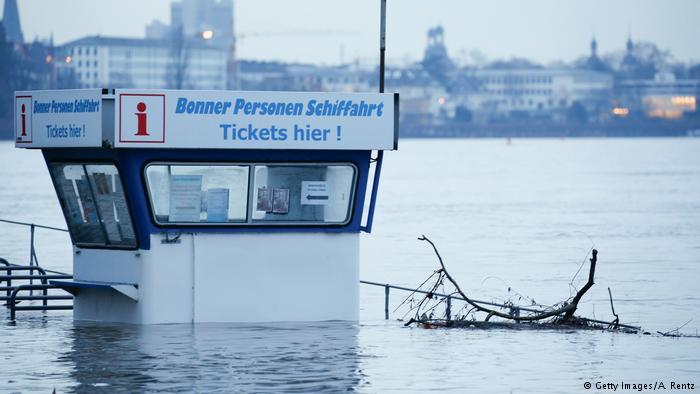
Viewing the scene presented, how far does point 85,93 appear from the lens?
18.6 metres

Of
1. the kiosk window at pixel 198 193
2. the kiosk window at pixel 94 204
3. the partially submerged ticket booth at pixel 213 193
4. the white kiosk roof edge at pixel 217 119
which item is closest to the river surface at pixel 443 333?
the partially submerged ticket booth at pixel 213 193

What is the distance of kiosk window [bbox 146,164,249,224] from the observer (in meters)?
18.8

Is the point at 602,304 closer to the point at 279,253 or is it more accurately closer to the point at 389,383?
the point at 279,253

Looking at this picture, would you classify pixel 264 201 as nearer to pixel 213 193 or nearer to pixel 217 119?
pixel 213 193

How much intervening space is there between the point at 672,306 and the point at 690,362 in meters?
20.9

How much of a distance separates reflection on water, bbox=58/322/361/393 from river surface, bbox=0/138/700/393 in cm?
2

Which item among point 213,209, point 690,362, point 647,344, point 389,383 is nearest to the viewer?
point 389,383

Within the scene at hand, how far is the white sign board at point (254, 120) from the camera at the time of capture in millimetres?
18328

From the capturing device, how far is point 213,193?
19062mm

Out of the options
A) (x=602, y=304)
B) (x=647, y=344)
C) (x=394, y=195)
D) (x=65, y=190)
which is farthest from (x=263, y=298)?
(x=394, y=195)

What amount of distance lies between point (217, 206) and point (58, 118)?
2.25 m

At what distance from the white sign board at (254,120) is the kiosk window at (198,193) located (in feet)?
1.45

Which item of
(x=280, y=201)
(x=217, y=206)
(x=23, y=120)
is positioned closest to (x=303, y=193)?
(x=280, y=201)

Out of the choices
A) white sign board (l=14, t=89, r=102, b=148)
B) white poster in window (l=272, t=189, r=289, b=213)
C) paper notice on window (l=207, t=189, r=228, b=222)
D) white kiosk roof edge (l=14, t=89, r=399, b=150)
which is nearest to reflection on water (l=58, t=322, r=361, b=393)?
paper notice on window (l=207, t=189, r=228, b=222)
